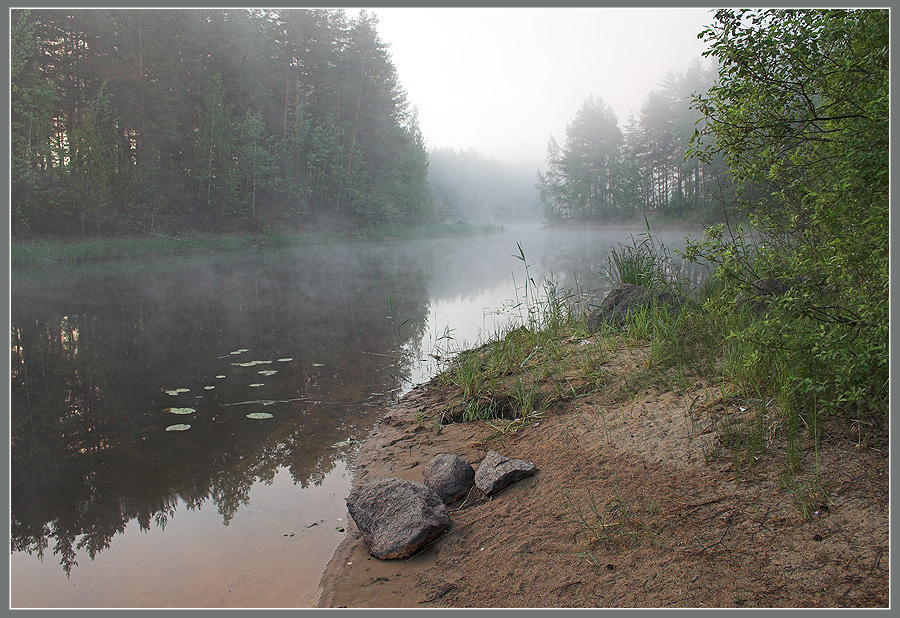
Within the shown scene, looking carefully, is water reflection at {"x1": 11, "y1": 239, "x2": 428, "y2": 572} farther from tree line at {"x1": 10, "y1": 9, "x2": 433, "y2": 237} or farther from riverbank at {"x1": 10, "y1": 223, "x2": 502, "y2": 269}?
tree line at {"x1": 10, "y1": 9, "x2": 433, "y2": 237}

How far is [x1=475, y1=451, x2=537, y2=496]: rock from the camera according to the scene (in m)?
2.60

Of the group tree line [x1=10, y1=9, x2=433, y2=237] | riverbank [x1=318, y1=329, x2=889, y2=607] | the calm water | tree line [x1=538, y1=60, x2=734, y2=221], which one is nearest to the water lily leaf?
the calm water

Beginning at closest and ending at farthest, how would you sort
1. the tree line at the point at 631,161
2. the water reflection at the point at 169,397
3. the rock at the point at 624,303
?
the water reflection at the point at 169,397
the rock at the point at 624,303
the tree line at the point at 631,161

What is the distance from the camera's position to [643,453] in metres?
2.56

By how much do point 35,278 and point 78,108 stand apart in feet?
30.4

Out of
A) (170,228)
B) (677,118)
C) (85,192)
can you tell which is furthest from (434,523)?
(170,228)

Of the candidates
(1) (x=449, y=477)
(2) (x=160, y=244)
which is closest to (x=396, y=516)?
(1) (x=449, y=477)

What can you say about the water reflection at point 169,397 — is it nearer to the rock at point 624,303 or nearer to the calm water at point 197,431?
the calm water at point 197,431

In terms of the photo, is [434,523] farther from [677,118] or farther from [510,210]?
[510,210]

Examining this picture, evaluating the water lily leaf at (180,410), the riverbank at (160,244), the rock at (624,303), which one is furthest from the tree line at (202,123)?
the rock at (624,303)

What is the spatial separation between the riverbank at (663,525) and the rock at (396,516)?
5 cm

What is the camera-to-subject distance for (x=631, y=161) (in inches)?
734

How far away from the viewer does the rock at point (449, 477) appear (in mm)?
2645

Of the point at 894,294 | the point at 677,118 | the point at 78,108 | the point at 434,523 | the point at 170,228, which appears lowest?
the point at 434,523
